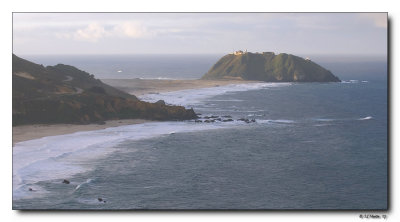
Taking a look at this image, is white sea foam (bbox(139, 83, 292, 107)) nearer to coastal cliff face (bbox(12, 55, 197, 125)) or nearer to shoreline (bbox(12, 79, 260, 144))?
shoreline (bbox(12, 79, 260, 144))

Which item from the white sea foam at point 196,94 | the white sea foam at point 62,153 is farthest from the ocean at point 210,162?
the white sea foam at point 196,94

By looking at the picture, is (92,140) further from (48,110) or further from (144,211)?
(144,211)

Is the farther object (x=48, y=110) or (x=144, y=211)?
(x=48, y=110)

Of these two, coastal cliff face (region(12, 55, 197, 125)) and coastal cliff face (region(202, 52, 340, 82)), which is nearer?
coastal cliff face (region(12, 55, 197, 125))

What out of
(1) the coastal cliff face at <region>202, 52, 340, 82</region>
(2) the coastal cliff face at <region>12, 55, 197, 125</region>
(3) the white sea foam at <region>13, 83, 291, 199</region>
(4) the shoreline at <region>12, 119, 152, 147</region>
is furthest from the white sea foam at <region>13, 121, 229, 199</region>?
(1) the coastal cliff face at <region>202, 52, 340, 82</region>

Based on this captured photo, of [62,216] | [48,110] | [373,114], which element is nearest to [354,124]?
[373,114]

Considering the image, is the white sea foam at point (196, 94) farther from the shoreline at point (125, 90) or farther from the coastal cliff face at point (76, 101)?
the coastal cliff face at point (76, 101)
